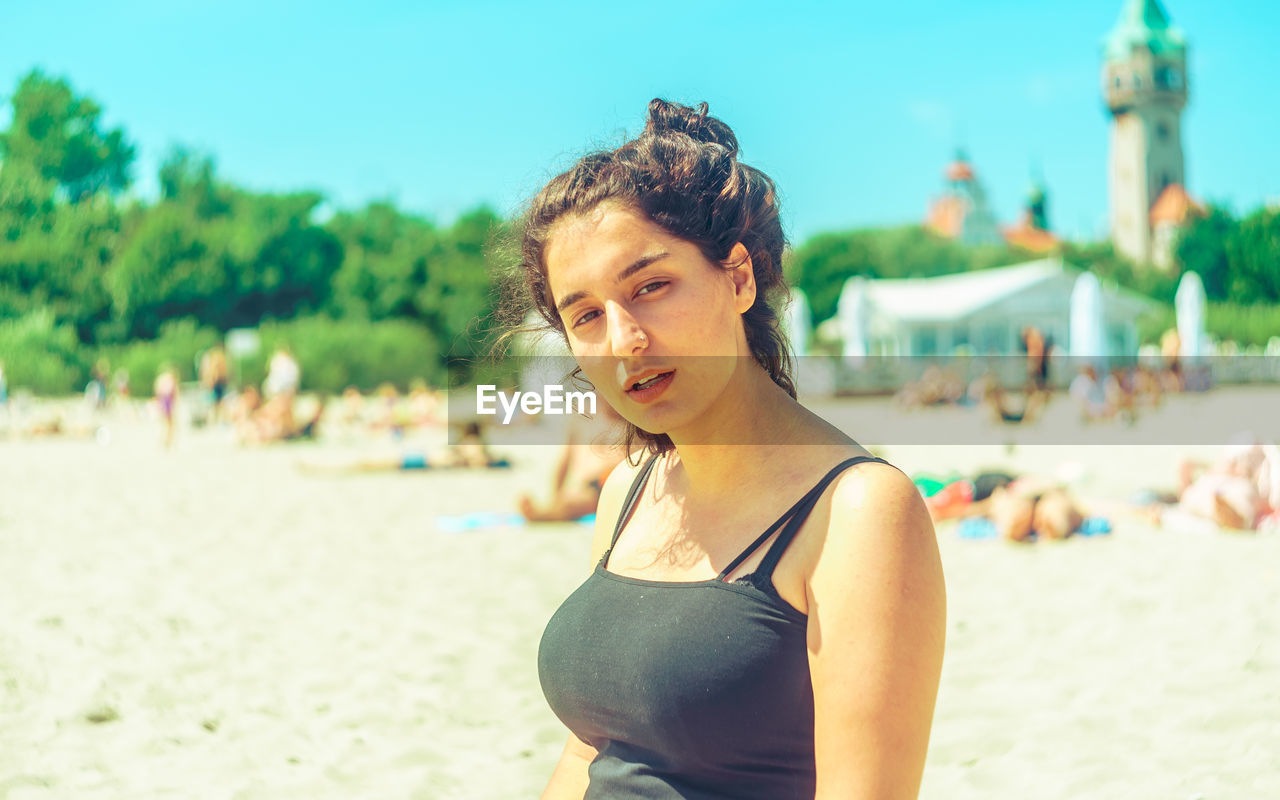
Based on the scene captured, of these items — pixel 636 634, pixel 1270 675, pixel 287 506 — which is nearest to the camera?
pixel 636 634

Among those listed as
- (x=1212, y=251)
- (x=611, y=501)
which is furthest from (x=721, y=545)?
(x=1212, y=251)

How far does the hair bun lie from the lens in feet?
5.12

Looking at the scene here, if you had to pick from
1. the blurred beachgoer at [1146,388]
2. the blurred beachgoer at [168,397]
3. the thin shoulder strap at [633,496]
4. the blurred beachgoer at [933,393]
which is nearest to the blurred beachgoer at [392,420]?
the blurred beachgoer at [168,397]

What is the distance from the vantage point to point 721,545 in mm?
1496

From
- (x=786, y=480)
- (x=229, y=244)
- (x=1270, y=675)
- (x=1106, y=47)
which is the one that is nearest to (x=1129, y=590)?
(x=1270, y=675)

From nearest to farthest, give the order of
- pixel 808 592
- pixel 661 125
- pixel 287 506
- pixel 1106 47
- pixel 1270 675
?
pixel 808 592 → pixel 661 125 → pixel 1270 675 → pixel 287 506 → pixel 1106 47

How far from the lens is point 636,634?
1.45m

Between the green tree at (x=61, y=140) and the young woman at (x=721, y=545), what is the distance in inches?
1191

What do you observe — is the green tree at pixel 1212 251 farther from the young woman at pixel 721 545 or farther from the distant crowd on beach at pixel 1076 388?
the young woman at pixel 721 545

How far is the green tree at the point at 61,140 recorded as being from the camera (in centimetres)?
2822

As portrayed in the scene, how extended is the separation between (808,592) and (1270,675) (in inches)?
152

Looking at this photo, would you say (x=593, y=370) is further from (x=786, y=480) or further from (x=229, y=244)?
(x=229, y=244)

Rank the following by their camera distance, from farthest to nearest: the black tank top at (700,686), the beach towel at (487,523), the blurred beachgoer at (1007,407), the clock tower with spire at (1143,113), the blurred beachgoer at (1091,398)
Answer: the clock tower with spire at (1143,113), the blurred beachgoer at (1091,398), the blurred beachgoer at (1007,407), the beach towel at (487,523), the black tank top at (700,686)

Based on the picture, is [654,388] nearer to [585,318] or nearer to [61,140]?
[585,318]
